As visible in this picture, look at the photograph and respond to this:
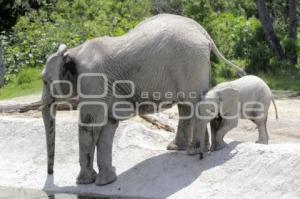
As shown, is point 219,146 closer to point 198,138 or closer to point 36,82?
point 198,138

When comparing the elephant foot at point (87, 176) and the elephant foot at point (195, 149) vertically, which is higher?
the elephant foot at point (195, 149)

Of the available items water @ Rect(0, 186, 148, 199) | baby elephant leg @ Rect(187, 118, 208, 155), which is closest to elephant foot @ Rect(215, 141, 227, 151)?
baby elephant leg @ Rect(187, 118, 208, 155)

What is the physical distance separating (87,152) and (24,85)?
9.45 metres

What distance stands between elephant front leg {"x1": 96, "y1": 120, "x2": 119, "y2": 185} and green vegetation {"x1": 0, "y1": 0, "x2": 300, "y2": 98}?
7.88m

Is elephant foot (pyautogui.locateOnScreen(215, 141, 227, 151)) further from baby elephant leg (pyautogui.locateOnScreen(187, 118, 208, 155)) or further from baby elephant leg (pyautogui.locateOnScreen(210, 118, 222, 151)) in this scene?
baby elephant leg (pyautogui.locateOnScreen(187, 118, 208, 155))

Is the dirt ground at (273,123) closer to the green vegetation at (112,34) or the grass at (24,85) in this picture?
the green vegetation at (112,34)

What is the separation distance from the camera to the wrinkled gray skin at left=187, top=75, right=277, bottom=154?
363 inches

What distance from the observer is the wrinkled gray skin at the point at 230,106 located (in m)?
9.23

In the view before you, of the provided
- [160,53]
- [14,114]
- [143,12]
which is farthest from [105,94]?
[143,12]

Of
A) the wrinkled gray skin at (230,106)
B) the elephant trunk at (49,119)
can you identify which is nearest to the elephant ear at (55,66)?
the elephant trunk at (49,119)

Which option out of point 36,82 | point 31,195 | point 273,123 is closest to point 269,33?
point 36,82

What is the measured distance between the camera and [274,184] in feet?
27.3

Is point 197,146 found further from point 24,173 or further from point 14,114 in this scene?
point 14,114

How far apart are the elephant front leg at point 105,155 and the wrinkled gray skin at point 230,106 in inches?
39.2
